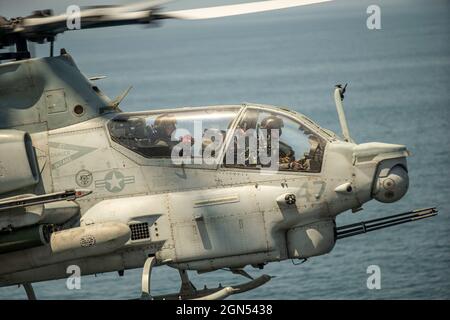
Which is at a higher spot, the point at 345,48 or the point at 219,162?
the point at 345,48

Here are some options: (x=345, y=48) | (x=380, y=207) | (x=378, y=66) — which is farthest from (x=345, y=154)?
(x=345, y=48)

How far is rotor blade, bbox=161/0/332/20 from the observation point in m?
16.3

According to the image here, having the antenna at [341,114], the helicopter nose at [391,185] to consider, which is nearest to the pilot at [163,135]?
the antenna at [341,114]

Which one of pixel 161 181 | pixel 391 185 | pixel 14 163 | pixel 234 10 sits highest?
pixel 234 10

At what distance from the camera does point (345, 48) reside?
158 meters

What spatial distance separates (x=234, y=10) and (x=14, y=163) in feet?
14.8

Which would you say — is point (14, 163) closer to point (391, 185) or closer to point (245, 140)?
point (245, 140)

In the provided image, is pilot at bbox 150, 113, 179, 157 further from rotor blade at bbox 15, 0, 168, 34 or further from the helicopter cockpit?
rotor blade at bbox 15, 0, 168, 34

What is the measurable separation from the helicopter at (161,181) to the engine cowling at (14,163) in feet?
0.05

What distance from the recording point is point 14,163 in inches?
696

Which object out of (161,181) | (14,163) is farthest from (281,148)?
(14,163)

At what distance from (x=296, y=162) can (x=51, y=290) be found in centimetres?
3244
